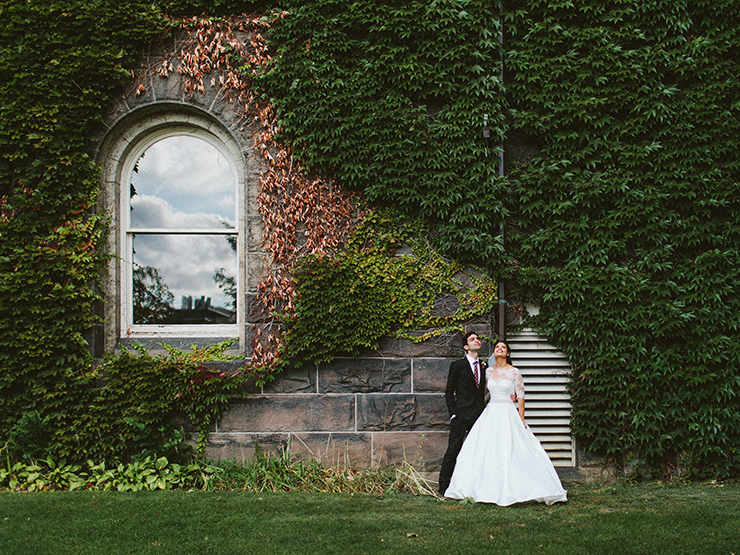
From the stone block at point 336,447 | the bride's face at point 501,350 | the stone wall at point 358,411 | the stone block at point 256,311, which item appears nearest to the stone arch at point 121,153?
the stone block at point 256,311

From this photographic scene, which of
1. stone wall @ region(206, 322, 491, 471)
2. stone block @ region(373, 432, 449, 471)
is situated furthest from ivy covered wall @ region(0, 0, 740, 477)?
stone block @ region(373, 432, 449, 471)

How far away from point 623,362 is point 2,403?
713 centimetres

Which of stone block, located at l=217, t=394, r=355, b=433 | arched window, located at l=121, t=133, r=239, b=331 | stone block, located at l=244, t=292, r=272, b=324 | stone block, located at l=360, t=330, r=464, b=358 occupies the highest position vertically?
arched window, located at l=121, t=133, r=239, b=331

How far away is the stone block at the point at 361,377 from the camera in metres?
5.68

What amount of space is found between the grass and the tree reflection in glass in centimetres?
220

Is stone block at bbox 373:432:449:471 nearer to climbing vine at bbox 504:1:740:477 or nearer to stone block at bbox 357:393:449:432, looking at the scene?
stone block at bbox 357:393:449:432

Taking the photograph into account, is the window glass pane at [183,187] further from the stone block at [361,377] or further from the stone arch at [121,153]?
the stone block at [361,377]

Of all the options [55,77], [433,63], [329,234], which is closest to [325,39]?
[433,63]

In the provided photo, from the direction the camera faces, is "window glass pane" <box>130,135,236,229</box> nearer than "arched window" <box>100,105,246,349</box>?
No

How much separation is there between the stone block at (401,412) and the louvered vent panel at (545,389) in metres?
1.13

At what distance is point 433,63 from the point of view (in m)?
5.71

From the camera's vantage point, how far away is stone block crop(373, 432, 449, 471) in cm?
561

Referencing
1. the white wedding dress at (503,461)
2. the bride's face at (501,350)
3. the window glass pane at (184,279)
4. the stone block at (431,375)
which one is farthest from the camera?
the window glass pane at (184,279)

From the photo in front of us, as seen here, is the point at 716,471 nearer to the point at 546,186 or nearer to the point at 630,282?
the point at 630,282
